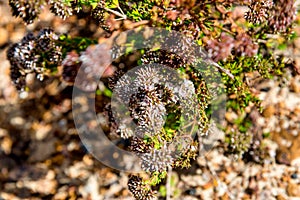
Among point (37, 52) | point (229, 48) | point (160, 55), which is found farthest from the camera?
point (37, 52)

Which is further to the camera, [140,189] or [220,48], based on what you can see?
[140,189]

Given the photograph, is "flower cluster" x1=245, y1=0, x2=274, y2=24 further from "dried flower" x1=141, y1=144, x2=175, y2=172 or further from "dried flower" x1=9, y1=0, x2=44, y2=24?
"dried flower" x1=9, y1=0, x2=44, y2=24

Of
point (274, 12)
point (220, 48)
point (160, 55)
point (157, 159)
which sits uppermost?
point (274, 12)

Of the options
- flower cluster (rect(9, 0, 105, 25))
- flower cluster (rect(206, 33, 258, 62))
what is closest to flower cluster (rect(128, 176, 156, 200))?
flower cluster (rect(206, 33, 258, 62))

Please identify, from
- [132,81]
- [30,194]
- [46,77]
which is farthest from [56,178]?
[132,81]

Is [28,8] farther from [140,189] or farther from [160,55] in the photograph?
[140,189]

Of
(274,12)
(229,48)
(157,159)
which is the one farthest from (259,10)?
(157,159)

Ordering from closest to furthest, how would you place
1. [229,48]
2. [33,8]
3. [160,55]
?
[33,8], [229,48], [160,55]

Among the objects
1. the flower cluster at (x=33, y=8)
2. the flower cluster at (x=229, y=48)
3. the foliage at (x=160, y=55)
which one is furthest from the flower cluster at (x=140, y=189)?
the flower cluster at (x=33, y=8)
